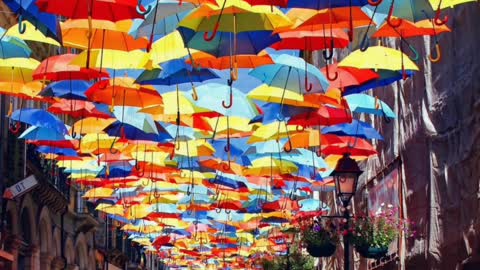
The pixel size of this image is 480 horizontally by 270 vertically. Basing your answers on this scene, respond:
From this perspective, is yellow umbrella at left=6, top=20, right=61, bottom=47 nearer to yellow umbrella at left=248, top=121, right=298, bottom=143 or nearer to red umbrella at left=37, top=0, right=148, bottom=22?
red umbrella at left=37, top=0, right=148, bottom=22

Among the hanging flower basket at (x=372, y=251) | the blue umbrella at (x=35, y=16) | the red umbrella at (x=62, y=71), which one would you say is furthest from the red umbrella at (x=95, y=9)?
the hanging flower basket at (x=372, y=251)

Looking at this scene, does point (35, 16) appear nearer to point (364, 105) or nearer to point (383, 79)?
point (383, 79)

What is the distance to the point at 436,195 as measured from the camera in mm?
17234

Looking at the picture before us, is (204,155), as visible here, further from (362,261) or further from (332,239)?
(362,261)

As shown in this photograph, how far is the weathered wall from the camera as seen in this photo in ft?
48.0

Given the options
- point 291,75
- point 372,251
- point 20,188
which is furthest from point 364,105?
point 20,188

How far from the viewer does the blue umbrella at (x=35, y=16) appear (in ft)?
38.2

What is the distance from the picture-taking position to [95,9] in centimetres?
1145

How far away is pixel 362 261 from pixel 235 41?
49.6 feet

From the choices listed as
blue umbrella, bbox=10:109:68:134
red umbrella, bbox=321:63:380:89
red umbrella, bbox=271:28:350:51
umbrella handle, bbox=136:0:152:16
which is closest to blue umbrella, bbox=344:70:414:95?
red umbrella, bbox=321:63:380:89

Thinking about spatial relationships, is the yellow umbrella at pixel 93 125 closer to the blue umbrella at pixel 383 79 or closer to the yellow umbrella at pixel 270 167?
the yellow umbrella at pixel 270 167

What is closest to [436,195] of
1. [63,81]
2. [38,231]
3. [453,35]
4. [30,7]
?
[453,35]

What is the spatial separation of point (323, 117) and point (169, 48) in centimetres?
317

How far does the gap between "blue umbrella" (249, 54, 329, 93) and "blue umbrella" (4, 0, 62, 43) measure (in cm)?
327
